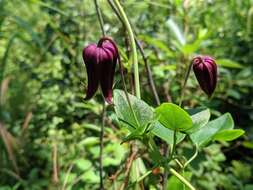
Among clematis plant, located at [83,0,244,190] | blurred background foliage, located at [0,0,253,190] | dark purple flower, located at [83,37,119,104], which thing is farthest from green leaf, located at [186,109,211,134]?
blurred background foliage, located at [0,0,253,190]

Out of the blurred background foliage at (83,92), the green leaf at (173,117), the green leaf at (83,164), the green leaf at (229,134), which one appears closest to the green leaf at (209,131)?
the green leaf at (229,134)

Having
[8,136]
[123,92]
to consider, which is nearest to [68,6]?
[8,136]

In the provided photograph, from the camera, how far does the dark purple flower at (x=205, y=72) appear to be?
0.95 m

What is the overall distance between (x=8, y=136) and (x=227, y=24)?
1235 mm

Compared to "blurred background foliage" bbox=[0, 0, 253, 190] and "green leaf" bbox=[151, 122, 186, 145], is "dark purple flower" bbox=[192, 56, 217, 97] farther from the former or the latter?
"blurred background foliage" bbox=[0, 0, 253, 190]

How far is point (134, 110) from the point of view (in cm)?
89

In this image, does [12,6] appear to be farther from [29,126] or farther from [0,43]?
[29,126]

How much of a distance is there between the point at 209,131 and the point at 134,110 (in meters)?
0.20

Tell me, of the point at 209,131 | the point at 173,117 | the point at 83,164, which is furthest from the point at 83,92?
the point at 173,117

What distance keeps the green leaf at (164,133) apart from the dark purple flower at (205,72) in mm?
97

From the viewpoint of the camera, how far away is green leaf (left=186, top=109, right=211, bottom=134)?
2.97 feet

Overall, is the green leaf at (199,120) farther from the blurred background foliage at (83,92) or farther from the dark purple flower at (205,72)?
the blurred background foliage at (83,92)

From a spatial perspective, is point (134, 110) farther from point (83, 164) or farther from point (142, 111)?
point (83, 164)

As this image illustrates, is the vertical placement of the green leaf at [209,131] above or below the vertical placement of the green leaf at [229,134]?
below
